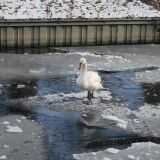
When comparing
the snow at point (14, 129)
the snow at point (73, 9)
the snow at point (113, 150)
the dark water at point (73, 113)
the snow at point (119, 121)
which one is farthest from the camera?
the snow at point (73, 9)

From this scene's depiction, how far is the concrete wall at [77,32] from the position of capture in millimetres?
20500

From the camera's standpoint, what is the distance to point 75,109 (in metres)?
12.6

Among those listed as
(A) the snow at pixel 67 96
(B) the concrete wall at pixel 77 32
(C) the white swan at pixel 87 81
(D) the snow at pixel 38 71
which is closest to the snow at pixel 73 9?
(B) the concrete wall at pixel 77 32

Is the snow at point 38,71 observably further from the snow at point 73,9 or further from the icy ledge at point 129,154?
the icy ledge at point 129,154

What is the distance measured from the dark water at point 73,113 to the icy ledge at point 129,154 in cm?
23

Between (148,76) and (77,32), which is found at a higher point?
(77,32)

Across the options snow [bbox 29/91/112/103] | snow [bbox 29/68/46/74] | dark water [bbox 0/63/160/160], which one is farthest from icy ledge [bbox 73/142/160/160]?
snow [bbox 29/68/46/74]

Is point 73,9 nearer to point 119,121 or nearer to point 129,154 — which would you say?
point 119,121

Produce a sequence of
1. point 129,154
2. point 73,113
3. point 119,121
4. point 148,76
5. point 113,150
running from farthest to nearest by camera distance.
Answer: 1. point 148,76
2. point 73,113
3. point 119,121
4. point 113,150
5. point 129,154

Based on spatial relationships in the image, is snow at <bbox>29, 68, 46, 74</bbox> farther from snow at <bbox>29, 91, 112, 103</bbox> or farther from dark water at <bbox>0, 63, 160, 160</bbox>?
snow at <bbox>29, 91, 112, 103</bbox>

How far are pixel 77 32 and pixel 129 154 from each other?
11.7 meters

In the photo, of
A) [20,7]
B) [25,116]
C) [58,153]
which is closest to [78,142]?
[58,153]

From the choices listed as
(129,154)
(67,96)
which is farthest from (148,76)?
(129,154)

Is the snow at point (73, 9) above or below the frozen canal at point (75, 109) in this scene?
above
